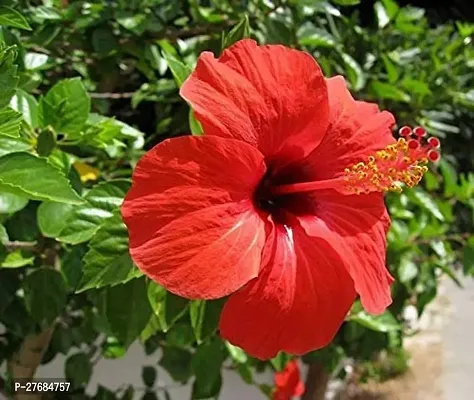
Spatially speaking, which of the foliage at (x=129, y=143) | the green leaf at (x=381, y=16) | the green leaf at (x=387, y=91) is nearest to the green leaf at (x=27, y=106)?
the foliage at (x=129, y=143)

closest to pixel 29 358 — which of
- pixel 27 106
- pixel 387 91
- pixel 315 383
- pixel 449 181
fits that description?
pixel 27 106

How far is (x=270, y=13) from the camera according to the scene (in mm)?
1345

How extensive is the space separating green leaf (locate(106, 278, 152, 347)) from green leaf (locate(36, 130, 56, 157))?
6.9 inches

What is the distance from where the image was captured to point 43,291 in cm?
107

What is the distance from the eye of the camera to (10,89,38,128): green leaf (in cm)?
97

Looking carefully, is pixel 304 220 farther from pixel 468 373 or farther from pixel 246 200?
pixel 468 373

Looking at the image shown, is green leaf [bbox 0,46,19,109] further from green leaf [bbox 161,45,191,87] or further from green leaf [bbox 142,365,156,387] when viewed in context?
green leaf [bbox 142,365,156,387]

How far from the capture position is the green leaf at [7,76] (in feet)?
2.28

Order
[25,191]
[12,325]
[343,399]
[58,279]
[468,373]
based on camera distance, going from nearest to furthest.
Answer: [25,191]
[58,279]
[12,325]
[343,399]
[468,373]

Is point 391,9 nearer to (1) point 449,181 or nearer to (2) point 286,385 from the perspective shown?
A: (1) point 449,181

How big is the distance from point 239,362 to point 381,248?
673 mm

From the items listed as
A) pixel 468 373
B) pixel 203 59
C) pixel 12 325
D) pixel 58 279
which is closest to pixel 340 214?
pixel 203 59

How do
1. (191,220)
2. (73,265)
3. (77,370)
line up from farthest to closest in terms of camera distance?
(77,370) < (73,265) < (191,220)

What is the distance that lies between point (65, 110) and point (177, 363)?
689 millimetres
